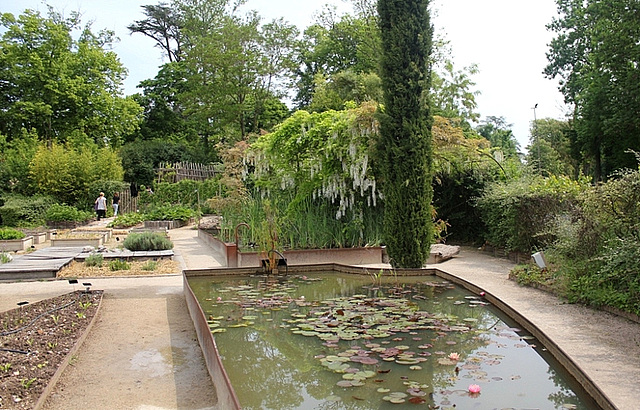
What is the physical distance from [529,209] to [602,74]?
15834 mm

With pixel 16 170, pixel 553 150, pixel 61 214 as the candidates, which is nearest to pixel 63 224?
pixel 61 214

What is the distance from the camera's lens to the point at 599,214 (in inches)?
255

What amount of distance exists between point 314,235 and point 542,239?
164 inches

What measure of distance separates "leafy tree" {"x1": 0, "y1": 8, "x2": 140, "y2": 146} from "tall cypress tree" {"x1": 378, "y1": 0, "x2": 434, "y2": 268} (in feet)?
84.8

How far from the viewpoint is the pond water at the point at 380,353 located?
129 inches

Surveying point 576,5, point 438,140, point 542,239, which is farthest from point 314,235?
point 576,5

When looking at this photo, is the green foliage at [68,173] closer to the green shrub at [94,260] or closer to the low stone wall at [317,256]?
the green shrub at [94,260]

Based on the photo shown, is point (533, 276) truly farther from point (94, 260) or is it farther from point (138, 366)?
point (94, 260)

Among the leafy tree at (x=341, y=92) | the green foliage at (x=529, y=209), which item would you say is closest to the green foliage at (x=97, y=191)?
the leafy tree at (x=341, y=92)

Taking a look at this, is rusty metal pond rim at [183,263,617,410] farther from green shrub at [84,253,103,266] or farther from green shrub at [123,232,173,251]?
green shrub at [123,232,173,251]

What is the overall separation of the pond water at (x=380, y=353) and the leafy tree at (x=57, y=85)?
27.7 metres

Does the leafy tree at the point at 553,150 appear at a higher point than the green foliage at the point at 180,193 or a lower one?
higher

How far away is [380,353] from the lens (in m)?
4.07

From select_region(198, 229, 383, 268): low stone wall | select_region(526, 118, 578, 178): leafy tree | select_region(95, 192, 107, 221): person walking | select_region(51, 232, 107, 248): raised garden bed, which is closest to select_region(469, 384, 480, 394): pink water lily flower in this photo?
select_region(198, 229, 383, 268): low stone wall
